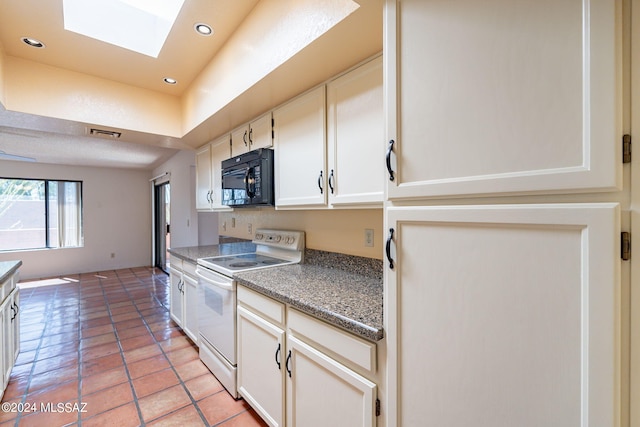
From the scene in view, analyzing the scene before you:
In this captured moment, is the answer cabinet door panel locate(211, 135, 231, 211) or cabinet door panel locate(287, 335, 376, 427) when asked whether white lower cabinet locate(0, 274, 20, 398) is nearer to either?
cabinet door panel locate(211, 135, 231, 211)

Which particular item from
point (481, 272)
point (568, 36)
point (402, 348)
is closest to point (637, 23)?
point (568, 36)

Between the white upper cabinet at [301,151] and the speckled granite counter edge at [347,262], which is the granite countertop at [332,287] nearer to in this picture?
the speckled granite counter edge at [347,262]

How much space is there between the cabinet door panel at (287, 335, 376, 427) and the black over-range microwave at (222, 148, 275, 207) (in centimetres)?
104

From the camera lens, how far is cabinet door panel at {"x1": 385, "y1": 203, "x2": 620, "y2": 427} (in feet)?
1.90

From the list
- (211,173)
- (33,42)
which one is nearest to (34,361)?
(211,173)

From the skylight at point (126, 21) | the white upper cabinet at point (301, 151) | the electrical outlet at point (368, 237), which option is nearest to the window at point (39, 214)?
the skylight at point (126, 21)

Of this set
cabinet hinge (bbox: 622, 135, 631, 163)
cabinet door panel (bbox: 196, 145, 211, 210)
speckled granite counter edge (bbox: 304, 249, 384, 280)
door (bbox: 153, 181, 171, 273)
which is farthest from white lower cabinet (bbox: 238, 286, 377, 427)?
door (bbox: 153, 181, 171, 273)

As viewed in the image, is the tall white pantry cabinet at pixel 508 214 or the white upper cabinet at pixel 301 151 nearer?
the tall white pantry cabinet at pixel 508 214

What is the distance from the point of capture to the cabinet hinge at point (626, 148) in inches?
21.6

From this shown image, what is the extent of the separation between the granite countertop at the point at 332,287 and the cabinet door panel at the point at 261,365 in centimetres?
22

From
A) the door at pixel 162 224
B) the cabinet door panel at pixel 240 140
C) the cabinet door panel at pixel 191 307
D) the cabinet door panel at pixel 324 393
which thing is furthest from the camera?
the door at pixel 162 224

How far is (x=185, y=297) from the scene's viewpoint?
275 centimetres

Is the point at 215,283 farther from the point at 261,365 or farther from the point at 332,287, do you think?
the point at 332,287

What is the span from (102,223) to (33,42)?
5.22 meters
